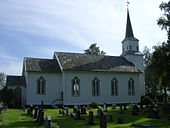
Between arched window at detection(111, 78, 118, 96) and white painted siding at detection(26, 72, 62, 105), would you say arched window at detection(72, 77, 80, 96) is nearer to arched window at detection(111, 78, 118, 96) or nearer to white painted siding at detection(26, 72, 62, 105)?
white painted siding at detection(26, 72, 62, 105)

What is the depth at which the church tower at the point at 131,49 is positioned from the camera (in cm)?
4391

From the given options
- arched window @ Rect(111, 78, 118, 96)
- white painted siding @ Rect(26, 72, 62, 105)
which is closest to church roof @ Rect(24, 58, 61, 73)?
white painted siding @ Rect(26, 72, 62, 105)

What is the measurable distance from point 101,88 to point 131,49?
469 inches

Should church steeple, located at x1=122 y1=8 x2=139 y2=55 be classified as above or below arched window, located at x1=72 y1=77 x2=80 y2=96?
above

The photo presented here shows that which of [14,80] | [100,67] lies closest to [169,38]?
[100,67]

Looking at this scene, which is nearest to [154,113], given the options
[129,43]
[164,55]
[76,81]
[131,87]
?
[164,55]

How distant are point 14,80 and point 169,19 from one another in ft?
78.1

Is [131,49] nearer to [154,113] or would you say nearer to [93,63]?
[93,63]

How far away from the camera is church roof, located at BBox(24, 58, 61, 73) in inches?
1379

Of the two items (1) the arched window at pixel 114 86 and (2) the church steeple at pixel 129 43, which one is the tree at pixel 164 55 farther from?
(2) the church steeple at pixel 129 43

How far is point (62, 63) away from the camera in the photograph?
36.3 m

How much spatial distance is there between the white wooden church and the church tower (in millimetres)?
2342

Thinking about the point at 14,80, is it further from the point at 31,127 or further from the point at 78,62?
the point at 31,127

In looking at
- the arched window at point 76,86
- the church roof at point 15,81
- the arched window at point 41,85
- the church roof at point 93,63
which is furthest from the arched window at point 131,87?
the church roof at point 15,81
